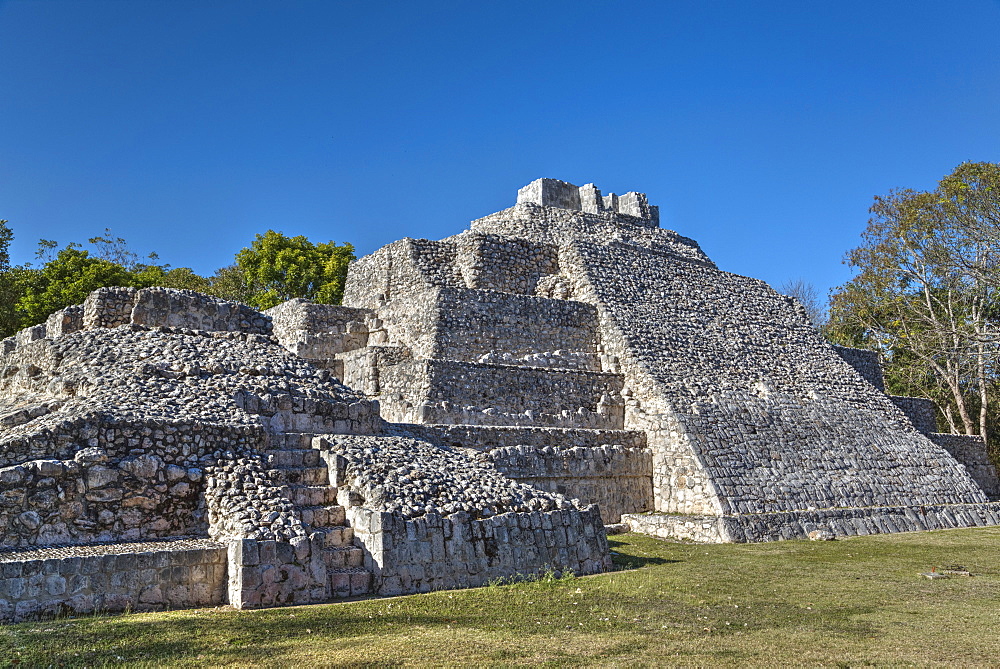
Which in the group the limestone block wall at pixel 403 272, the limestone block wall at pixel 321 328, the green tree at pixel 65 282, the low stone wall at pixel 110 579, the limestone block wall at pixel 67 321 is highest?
the green tree at pixel 65 282

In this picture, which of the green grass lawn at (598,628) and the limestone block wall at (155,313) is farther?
the limestone block wall at (155,313)

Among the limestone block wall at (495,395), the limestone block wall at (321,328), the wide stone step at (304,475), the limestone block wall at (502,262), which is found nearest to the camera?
the wide stone step at (304,475)

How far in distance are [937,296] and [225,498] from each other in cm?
2758

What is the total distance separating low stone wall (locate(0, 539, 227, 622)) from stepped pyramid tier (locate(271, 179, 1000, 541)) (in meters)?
5.63

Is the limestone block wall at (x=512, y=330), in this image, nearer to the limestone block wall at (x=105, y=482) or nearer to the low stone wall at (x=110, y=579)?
the limestone block wall at (x=105, y=482)

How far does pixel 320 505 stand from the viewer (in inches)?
354

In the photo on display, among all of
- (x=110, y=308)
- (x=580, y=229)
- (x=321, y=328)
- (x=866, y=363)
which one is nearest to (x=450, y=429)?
(x=110, y=308)

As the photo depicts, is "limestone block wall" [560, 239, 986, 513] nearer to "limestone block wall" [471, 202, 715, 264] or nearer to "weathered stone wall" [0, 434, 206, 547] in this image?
"limestone block wall" [471, 202, 715, 264]

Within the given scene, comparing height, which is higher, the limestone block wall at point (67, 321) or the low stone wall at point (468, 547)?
the limestone block wall at point (67, 321)

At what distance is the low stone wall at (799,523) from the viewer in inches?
524

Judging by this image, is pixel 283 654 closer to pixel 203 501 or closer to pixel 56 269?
pixel 203 501

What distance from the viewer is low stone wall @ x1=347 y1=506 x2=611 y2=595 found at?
8289 millimetres

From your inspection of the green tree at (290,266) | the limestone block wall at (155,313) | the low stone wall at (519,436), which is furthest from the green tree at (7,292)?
the low stone wall at (519,436)

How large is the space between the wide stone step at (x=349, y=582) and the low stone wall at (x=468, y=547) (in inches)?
3.5
